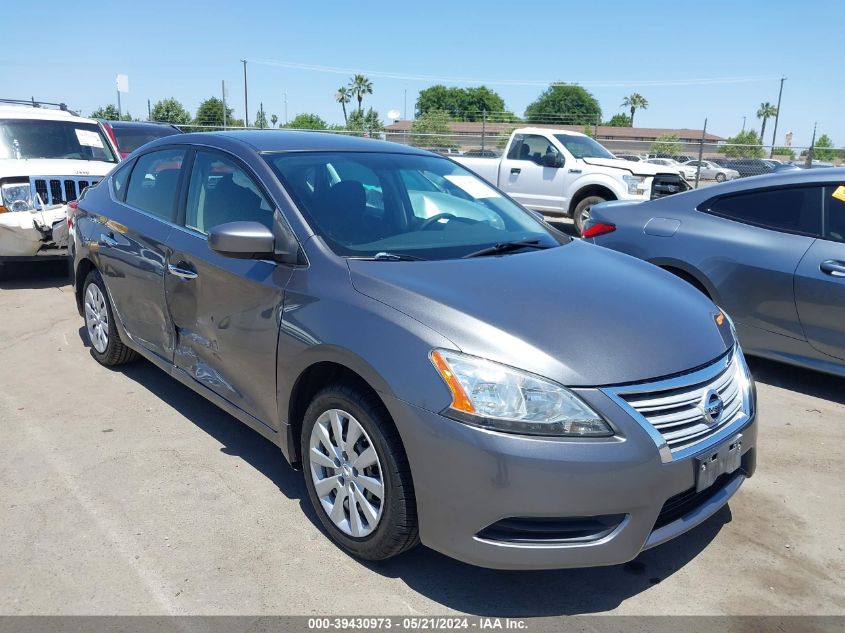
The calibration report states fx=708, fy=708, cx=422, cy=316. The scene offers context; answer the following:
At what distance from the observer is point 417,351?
2.53 meters

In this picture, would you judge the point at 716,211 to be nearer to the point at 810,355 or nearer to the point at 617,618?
the point at 810,355

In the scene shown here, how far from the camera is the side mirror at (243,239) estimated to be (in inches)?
122

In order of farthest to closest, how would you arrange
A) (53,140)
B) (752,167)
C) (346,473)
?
(752,167)
(53,140)
(346,473)

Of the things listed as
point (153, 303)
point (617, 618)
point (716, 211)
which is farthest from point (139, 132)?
point (617, 618)

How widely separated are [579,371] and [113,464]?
8.62 ft

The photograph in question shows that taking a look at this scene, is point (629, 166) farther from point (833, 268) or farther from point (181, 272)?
point (181, 272)

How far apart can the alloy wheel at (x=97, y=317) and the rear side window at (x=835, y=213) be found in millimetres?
4985

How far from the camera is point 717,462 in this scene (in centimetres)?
263

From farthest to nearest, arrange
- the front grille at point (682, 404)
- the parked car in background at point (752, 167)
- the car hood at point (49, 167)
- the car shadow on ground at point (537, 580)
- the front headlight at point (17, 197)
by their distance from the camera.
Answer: the parked car in background at point (752, 167) < the car hood at point (49, 167) < the front headlight at point (17, 197) < the car shadow on ground at point (537, 580) < the front grille at point (682, 404)

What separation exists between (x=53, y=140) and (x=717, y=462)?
28.2 feet

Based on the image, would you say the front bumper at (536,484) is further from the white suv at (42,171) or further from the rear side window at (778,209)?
the white suv at (42,171)

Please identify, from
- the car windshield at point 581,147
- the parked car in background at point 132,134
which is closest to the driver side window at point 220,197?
the car windshield at point 581,147

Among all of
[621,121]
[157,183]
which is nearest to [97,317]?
[157,183]

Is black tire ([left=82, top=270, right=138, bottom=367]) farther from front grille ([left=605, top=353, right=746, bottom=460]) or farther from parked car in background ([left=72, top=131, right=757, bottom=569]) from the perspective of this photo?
front grille ([left=605, top=353, right=746, bottom=460])
